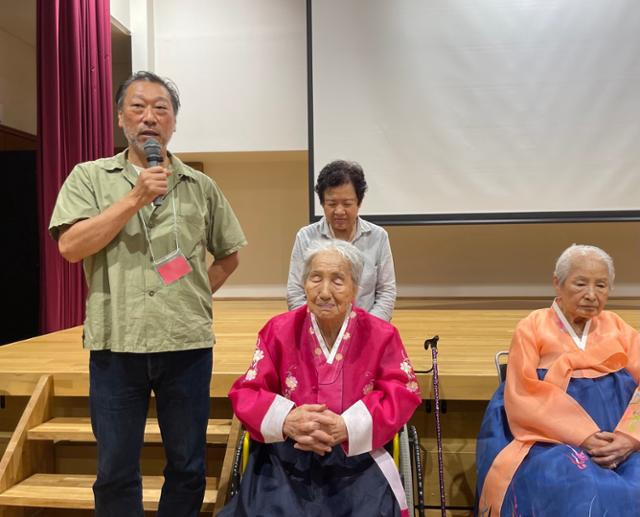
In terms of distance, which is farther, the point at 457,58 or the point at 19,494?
the point at 457,58

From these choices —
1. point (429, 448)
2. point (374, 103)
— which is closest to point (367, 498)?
point (429, 448)

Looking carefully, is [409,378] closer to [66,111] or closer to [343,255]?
[343,255]

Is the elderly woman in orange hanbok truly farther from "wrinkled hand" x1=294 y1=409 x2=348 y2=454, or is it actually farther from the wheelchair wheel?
"wrinkled hand" x1=294 y1=409 x2=348 y2=454

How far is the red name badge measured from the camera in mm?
1525

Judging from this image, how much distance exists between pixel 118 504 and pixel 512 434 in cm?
127

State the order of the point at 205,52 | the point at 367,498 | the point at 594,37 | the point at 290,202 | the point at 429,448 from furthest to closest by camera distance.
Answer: the point at 290,202 → the point at 205,52 → the point at 594,37 → the point at 429,448 → the point at 367,498

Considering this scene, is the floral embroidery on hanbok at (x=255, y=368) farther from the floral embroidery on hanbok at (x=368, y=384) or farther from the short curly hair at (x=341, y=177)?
the short curly hair at (x=341, y=177)

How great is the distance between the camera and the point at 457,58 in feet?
15.1

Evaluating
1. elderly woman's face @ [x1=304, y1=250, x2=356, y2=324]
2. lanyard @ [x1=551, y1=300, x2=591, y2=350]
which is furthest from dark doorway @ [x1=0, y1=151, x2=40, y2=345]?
lanyard @ [x1=551, y1=300, x2=591, y2=350]

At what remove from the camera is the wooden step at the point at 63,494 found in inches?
84.0

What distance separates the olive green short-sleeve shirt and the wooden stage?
1.06 metres

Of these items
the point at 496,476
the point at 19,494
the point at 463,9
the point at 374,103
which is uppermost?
the point at 463,9

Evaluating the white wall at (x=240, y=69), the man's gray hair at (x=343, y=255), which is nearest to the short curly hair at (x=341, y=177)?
the man's gray hair at (x=343, y=255)

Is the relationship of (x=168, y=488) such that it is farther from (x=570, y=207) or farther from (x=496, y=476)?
(x=570, y=207)
